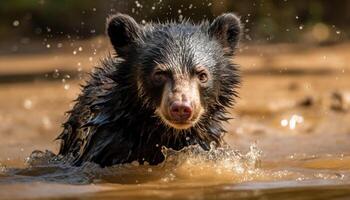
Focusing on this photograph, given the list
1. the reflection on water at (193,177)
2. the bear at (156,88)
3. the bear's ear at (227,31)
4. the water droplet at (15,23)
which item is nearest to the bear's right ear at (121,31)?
the bear at (156,88)

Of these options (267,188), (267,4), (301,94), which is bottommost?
(267,188)

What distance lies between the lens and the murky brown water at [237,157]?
21.2ft

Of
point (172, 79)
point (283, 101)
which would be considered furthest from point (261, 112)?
point (172, 79)

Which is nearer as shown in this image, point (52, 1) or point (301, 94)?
point (301, 94)

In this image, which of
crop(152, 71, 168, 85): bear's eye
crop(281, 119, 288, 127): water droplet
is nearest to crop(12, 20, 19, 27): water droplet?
crop(281, 119, 288, 127): water droplet

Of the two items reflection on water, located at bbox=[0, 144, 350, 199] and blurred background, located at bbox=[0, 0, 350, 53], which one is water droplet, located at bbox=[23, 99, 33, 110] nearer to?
blurred background, located at bbox=[0, 0, 350, 53]

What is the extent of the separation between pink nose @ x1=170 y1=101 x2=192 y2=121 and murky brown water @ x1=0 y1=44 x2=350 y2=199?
0.51m

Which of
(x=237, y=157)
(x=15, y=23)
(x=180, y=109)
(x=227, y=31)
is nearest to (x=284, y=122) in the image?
(x=227, y=31)

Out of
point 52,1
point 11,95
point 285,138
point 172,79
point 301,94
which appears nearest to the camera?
Result: point 172,79

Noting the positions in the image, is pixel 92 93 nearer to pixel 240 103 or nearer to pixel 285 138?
pixel 285 138

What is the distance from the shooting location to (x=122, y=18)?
25.1ft

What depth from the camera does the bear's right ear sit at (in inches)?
300

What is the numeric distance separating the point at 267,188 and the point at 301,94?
270 inches

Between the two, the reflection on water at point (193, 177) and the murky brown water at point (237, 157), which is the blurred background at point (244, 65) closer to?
the murky brown water at point (237, 157)
